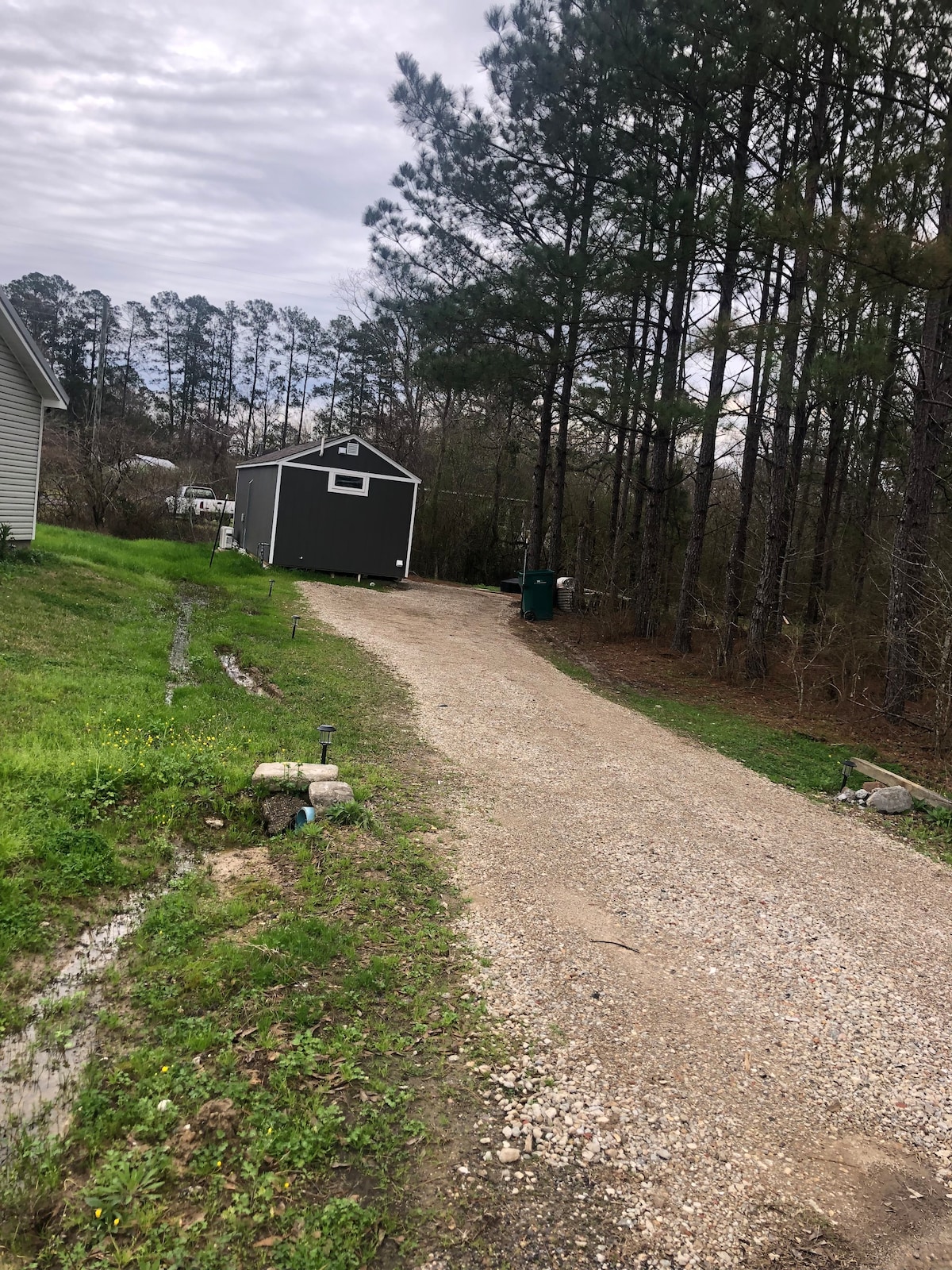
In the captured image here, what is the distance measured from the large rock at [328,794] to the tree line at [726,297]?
6302 mm

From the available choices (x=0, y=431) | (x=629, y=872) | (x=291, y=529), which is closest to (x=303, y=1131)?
(x=629, y=872)

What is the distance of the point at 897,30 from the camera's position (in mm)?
8828

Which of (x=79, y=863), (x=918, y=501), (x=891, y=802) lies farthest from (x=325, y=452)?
(x=79, y=863)

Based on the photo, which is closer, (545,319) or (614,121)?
(614,121)

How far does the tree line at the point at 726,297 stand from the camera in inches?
356

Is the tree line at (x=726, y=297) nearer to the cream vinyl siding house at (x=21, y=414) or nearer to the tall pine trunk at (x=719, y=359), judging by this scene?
the tall pine trunk at (x=719, y=359)

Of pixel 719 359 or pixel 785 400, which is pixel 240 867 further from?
pixel 719 359

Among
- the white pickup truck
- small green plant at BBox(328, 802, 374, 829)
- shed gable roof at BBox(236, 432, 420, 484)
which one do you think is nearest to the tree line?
shed gable roof at BBox(236, 432, 420, 484)

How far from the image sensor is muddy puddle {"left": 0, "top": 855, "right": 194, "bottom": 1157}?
2.84 metres

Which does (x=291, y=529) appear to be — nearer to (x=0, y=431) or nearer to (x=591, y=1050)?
(x=0, y=431)

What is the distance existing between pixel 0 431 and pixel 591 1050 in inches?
519

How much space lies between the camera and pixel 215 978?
11.8 feet

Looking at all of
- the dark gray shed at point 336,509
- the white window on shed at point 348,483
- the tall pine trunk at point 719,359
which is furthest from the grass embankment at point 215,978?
the white window on shed at point 348,483

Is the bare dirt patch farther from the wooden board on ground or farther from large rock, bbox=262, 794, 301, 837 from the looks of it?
the wooden board on ground
